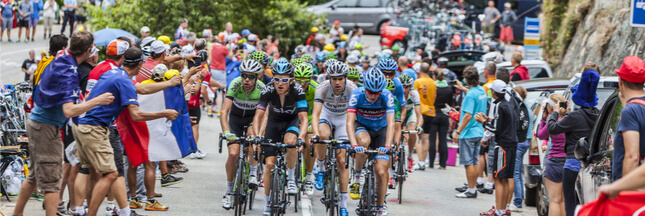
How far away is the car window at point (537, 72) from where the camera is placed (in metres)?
18.8

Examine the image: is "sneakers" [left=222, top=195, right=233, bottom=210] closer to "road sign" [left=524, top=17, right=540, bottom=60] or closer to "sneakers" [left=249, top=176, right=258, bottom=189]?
"sneakers" [left=249, top=176, right=258, bottom=189]

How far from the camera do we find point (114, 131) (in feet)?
28.5

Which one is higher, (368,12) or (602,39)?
(368,12)

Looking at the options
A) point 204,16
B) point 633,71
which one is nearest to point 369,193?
point 633,71

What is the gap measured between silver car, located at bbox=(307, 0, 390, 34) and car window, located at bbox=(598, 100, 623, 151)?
28.5 metres

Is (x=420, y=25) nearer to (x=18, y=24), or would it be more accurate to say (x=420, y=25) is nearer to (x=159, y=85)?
(x=18, y=24)

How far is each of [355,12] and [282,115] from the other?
2612 cm

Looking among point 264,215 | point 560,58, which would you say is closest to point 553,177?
point 264,215

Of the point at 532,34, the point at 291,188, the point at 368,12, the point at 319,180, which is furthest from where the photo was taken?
the point at 368,12

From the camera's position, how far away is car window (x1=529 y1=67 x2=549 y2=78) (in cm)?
1875

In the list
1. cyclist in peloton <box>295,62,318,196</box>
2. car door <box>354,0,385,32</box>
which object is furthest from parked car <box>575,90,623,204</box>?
car door <box>354,0,385,32</box>

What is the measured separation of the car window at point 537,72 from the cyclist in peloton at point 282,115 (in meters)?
9.81

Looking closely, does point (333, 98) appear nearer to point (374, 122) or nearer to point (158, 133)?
point (374, 122)

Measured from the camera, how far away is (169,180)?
471 inches
